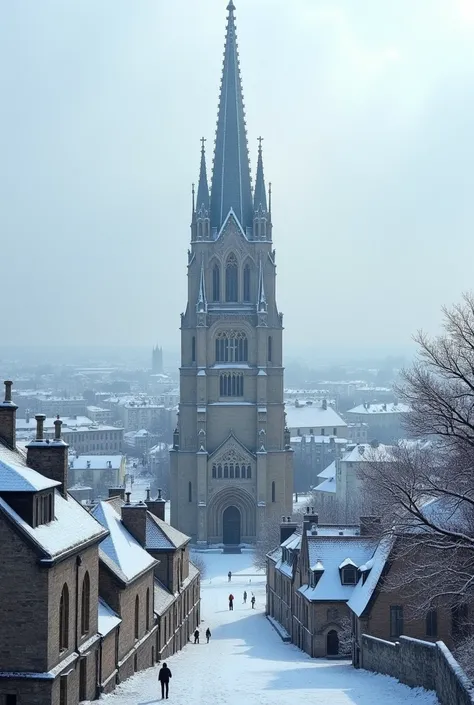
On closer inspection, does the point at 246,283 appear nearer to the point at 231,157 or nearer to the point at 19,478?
the point at 231,157

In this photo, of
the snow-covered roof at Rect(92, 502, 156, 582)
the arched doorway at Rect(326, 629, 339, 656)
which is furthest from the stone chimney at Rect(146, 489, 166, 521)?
the snow-covered roof at Rect(92, 502, 156, 582)

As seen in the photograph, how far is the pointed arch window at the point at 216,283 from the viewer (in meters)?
108

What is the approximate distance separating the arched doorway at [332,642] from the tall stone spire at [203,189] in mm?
63476

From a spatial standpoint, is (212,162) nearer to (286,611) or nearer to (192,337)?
(192,337)

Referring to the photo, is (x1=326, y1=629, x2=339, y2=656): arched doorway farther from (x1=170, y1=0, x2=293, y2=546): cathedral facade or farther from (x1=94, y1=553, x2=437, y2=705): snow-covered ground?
(x1=170, y1=0, x2=293, y2=546): cathedral facade

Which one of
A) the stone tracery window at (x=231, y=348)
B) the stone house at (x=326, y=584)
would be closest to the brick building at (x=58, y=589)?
the stone house at (x=326, y=584)

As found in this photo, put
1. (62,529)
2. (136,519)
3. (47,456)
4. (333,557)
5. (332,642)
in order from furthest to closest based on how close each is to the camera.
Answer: (333,557), (332,642), (136,519), (47,456), (62,529)

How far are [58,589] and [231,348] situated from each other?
8079cm

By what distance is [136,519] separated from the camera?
151ft

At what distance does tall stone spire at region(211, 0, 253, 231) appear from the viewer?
361 ft

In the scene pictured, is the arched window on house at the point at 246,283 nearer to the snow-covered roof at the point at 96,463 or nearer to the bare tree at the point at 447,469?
the snow-covered roof at the point at 96,463

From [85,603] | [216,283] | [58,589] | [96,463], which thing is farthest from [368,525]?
[96,463]

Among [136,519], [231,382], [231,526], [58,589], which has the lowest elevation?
[58,589]

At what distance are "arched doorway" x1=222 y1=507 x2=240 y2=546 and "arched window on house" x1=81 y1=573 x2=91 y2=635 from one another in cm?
7528
